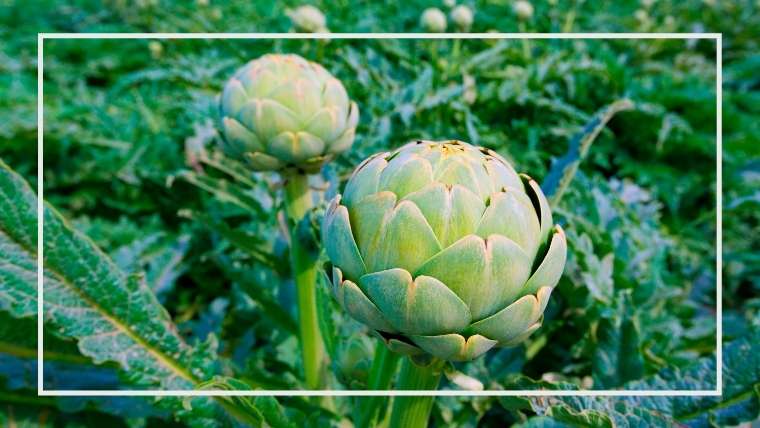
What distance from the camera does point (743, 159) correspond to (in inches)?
50.9

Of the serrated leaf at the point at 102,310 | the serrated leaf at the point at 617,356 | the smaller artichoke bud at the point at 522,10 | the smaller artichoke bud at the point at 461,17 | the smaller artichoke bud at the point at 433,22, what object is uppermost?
the smaller artichoke bud at the point at 522,10

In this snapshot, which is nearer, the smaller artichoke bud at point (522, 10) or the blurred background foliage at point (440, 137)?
the blurred background foliage at point (440, 137)

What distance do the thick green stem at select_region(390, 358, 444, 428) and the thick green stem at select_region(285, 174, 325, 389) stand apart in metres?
0.16

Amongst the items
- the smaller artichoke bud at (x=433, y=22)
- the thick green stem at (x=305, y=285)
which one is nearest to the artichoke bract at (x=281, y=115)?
the thick green stem at (x=305, y=285)

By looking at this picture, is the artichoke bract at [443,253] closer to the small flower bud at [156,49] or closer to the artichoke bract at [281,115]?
the artichoke bract at [281,115]

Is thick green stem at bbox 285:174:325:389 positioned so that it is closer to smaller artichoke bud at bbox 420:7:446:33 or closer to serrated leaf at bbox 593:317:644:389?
serrated leaf at bbox 593:317:644:389

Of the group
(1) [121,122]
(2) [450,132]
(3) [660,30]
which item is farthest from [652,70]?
(1) [121,122]

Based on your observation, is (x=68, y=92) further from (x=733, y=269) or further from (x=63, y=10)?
(x=733, y=269)

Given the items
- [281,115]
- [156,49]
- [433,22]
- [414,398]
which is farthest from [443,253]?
[156,49]

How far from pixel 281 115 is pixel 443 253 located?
257mm

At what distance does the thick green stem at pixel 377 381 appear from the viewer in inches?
18.8

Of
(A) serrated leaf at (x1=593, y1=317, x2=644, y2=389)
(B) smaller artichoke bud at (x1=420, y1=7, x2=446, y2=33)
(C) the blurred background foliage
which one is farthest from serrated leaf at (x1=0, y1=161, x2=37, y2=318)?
(B) smaller artichoke bud at (x1=420, y1=7, x2=446, y2=33)

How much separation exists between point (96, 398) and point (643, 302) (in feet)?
1.87

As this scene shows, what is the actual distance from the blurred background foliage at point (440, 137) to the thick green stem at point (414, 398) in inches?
1.1
